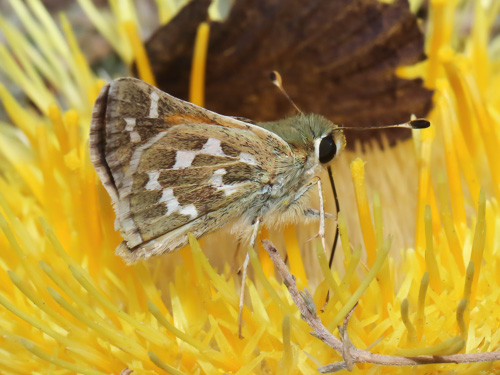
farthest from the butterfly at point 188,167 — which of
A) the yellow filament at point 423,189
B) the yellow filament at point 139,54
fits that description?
the yellow filament at point 139,54

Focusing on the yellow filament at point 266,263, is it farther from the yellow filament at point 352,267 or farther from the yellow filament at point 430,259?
the yellow filament at point 430,259

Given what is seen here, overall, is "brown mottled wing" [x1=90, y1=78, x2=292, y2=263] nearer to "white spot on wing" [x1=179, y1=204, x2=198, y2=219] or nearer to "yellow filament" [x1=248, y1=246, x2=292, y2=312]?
"white spot on wing" [x1=179, y1=204, x2=198, y2=219]

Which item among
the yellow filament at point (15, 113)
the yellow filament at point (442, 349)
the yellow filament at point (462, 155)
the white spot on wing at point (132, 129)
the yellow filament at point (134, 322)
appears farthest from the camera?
the yellow filament at point (15, 113)

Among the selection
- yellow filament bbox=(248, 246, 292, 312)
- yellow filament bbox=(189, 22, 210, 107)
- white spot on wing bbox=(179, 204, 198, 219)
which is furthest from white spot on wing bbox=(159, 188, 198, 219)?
yellow filament bbox=(189, 22, 210, 107)

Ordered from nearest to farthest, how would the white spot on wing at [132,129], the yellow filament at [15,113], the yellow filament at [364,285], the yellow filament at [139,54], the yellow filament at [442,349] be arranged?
the yellow filament at [442,349] < the yellow filament at [364,285] < the white spot on wing at [132,129] < the yellow filament at [15,113] < the yellow filament at [139,54]

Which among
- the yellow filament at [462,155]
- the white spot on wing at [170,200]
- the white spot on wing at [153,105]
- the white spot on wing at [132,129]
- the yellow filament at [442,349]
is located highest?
the white spot on wing at [153,105]

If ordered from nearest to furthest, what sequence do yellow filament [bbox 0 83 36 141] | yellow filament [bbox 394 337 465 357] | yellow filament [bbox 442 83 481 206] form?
yellow filament [bbox 394 337 465 357] < yellow filament [bbox 442 83 481 206] < yellow filament [bbox 0 83 36 141]

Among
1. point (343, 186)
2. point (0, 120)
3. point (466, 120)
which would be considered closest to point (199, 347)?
point (343, 186)
